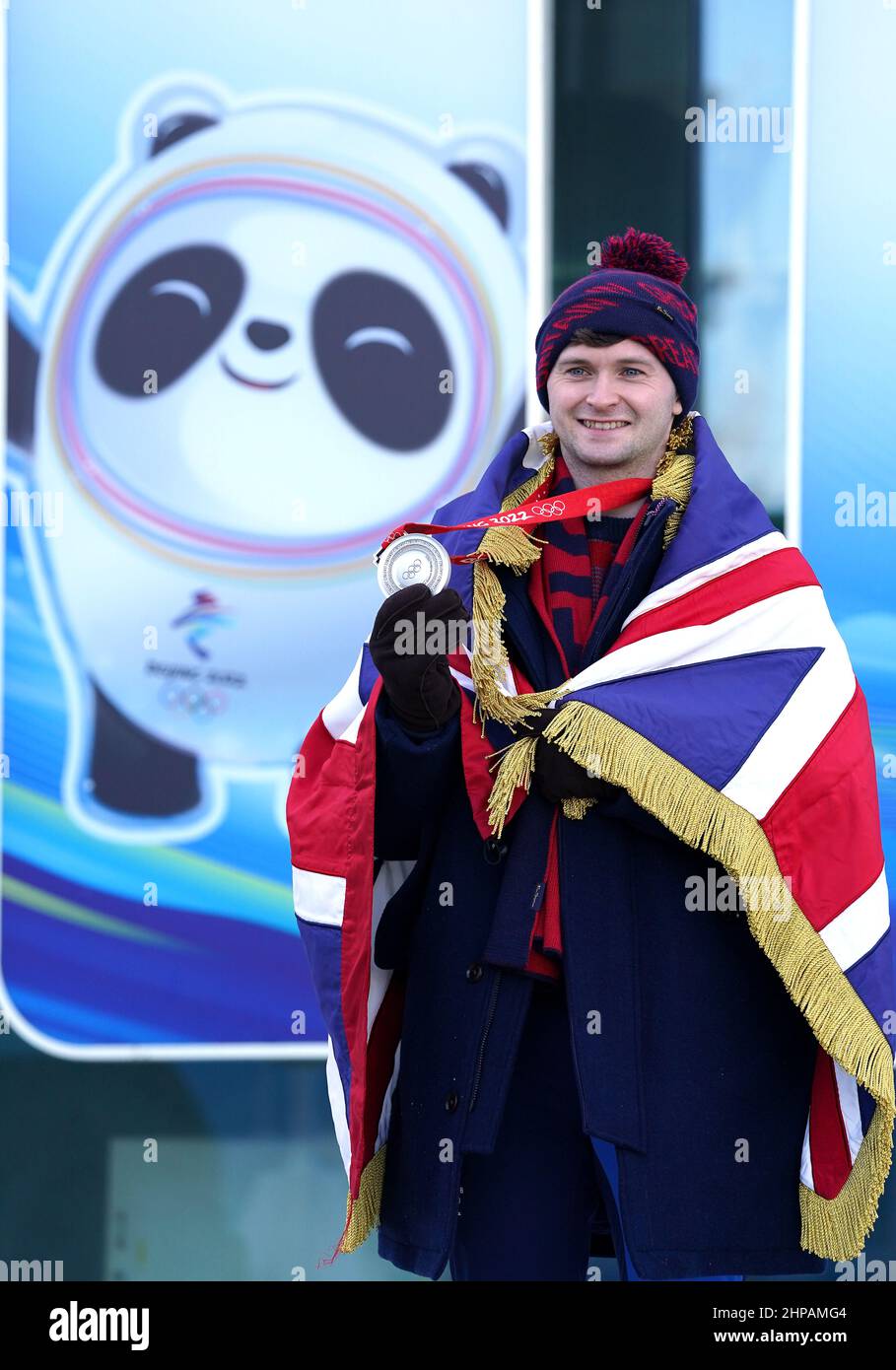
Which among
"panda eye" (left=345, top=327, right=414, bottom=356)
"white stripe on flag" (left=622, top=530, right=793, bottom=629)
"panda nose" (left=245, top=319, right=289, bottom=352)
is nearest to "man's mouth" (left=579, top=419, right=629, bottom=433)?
"white stripe on flag" (left=622, top=530, right=793, bottom=629)

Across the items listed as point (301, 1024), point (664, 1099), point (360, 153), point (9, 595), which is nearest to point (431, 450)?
point (360, 153)

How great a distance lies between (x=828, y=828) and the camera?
204cm

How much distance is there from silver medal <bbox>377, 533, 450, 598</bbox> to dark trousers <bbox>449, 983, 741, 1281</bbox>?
1.88ft

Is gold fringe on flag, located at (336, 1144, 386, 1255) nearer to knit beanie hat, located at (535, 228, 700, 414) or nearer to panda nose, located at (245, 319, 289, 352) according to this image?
knit beanie hat, located at (535, 228, 700, 414)

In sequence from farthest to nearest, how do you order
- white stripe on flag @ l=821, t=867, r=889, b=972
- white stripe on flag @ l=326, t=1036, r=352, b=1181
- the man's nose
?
white stripe on flag @ l=326, t=1036, r=352, b=1181
the man's nose
white stripe on flag @ l=821, t=867, r=889, b=972

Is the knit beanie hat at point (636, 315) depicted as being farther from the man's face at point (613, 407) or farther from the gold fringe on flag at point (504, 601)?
the gold fringe on flag at point (504, 601)

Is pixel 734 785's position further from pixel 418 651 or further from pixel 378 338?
pixel 378 338

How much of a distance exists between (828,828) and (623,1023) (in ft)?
1.25

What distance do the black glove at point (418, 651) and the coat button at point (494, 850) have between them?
0.21m

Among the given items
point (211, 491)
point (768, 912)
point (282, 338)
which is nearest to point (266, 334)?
point (282, 338)

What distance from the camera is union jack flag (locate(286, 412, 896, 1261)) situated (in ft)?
6.54

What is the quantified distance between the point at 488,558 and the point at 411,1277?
1675 millimetres

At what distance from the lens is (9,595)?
10.1ft

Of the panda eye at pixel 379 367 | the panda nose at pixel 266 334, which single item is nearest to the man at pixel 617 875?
the panda eye at pixel 379 367
